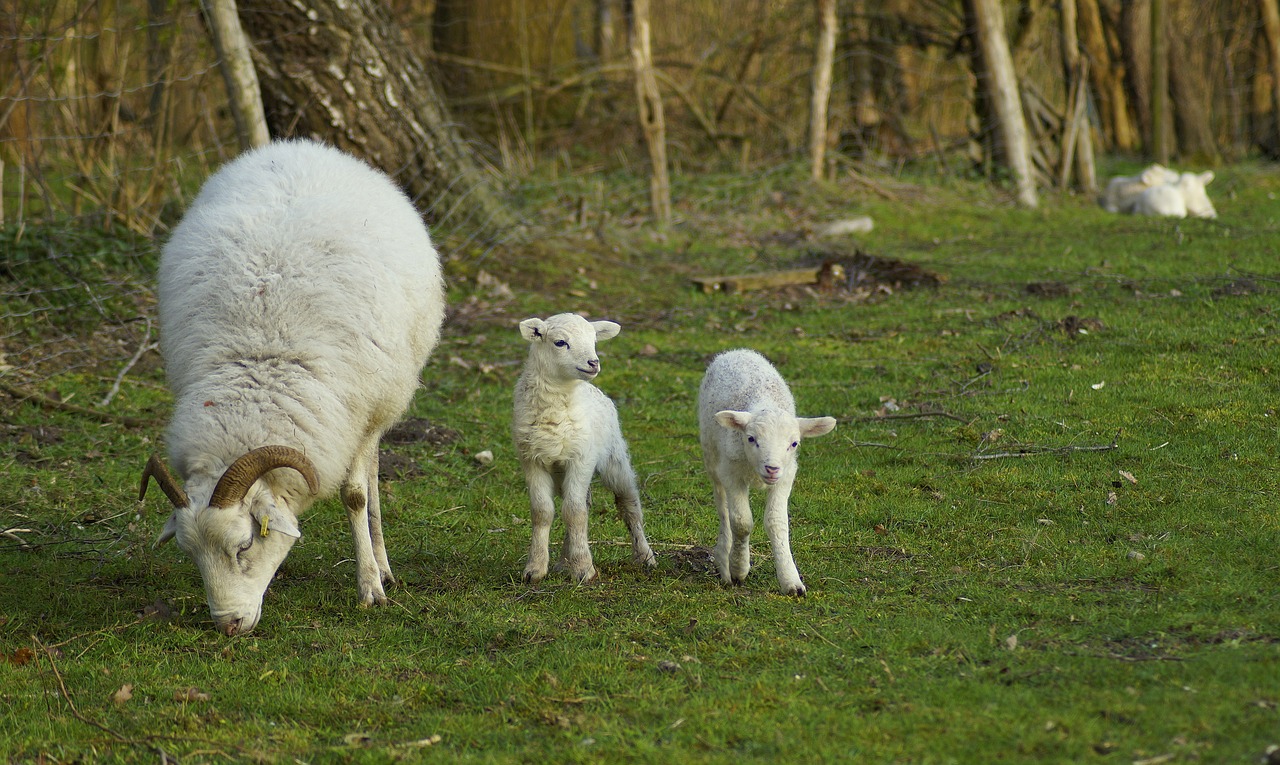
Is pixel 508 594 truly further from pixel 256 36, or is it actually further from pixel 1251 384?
pixel 256 36

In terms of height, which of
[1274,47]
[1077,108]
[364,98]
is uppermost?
[364,98]

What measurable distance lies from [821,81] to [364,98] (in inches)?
238

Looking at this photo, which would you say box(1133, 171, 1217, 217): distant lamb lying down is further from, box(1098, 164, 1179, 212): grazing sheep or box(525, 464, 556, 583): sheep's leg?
box(525, 464, 556, 583): sheep's leg

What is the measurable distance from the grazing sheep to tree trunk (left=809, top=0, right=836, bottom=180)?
12.1 ft

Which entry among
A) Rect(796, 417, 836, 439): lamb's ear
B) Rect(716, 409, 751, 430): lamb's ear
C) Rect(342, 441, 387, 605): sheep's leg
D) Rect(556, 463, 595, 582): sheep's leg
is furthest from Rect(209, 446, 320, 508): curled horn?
Rect(796, 417, 836, 439): lamb's ear

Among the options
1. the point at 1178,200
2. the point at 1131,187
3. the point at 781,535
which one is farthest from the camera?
the point at 1131,187

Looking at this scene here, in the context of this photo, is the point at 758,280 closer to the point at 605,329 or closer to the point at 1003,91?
the point at 605,329

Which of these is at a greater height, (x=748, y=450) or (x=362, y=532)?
(x=748, y=450)

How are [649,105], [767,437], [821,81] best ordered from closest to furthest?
[767,437], [649,105], [821,81]

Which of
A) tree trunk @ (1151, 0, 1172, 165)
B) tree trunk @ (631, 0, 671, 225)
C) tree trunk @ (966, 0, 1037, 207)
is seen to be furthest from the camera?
tree trunk @ (1151, 0, 1172, 165)

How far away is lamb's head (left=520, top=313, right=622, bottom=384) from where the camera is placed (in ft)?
17.5

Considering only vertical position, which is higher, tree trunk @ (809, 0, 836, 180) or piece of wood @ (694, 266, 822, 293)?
tree trunk @ (809, 0, 836, 180)

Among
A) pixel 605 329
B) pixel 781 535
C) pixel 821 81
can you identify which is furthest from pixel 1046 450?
pixel 821 81

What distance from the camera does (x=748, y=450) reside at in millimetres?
5094
